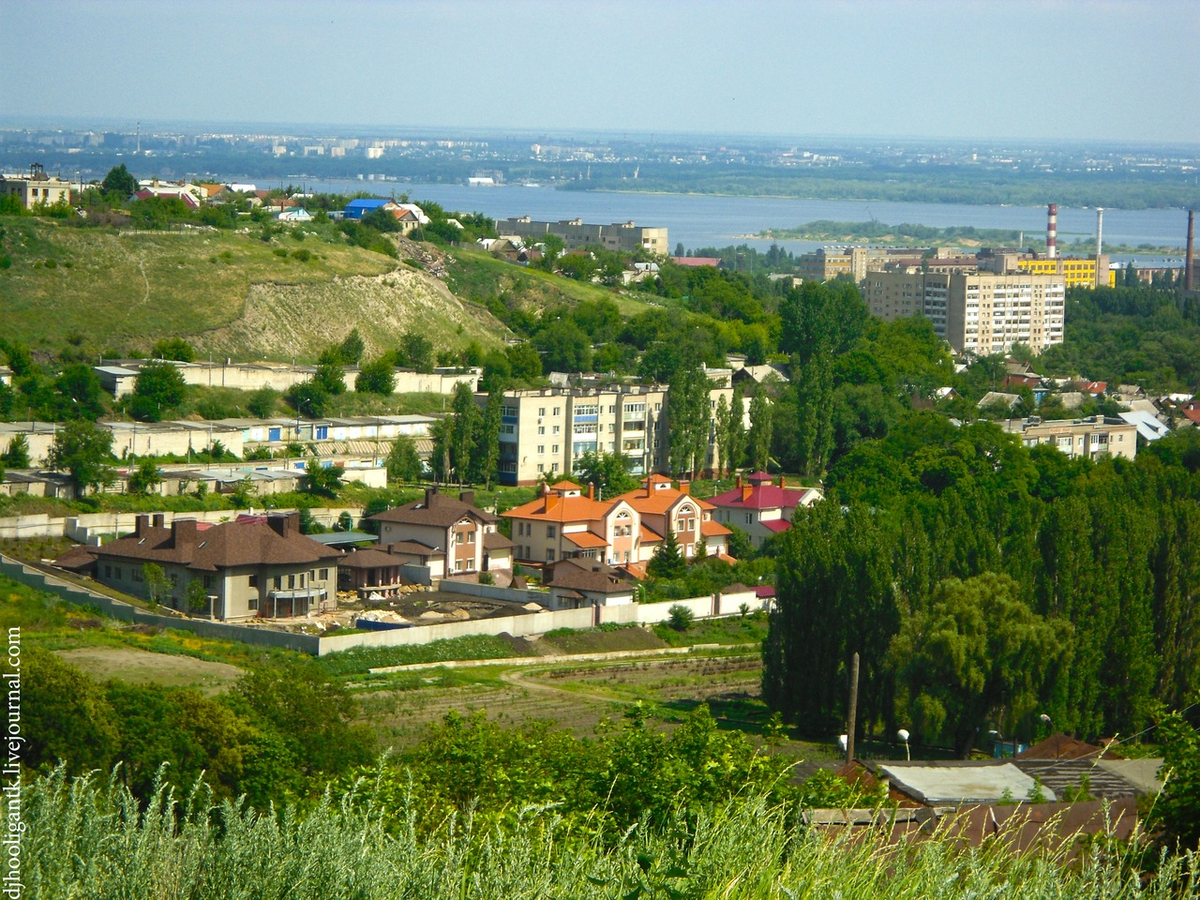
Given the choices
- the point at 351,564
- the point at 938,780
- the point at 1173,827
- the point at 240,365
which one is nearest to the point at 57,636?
the point at 351,564

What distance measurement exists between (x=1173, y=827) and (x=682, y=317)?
41331mm

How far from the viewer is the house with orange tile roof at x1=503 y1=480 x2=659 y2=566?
27.6 meters

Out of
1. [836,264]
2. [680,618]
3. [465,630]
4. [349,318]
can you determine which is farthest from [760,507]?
[836,264]

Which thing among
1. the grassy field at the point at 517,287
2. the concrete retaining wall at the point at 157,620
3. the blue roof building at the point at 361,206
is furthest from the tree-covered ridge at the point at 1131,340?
the concrete retaining wall at the point at 157,620

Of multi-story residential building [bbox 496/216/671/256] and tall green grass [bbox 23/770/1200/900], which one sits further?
multi-story residential building [bbox 496/216/671/256]

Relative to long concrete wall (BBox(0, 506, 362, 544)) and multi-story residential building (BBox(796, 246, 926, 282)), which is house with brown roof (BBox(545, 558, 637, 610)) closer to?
long concrete wall (BBox(0, 506, 362, 544))

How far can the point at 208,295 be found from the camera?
132ft

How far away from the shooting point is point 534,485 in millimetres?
33531

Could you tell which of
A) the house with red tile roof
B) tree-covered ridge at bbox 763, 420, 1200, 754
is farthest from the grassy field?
tree-covered ridge at bbox 763, 420, 1200, 754

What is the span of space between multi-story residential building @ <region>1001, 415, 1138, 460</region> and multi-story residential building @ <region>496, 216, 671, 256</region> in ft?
144

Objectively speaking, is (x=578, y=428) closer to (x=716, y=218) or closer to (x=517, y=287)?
(x=517, y=287)

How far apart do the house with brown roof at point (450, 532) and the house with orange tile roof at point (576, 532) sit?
682mm

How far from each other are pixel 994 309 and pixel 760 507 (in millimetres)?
45612

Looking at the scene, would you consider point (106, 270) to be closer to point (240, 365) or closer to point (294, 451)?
point (240, 365)
